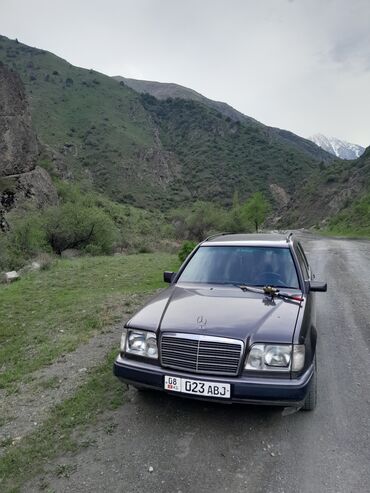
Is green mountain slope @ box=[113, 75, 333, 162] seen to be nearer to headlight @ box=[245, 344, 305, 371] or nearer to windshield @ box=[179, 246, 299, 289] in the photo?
windshield @ box=[179, 246, 299, 289]

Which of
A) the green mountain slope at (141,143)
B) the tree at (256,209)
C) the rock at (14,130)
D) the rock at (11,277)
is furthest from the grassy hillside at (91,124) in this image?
the rock at (11,277)

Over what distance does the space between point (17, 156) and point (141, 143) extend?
40170mm

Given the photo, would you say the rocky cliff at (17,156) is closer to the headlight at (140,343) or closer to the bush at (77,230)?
the bush at (77,230)

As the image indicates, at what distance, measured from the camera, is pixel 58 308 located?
8.45 metres

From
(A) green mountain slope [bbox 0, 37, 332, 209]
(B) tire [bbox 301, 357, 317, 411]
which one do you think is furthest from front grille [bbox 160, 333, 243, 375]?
(A) green mountain slope [bbox 0, 37, 332, 209]

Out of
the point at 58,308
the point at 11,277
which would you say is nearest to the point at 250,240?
the point at 58,308

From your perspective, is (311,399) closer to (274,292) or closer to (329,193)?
(274,292)

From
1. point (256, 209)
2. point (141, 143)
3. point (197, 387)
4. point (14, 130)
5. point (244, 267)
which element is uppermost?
point (141, 143)

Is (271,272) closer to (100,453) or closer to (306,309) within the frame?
(306,309)

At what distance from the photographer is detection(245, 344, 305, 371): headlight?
3305 mm

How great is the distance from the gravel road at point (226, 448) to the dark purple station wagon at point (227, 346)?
0.35 meters

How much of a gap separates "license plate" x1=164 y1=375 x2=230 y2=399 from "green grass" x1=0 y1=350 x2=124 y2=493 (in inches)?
30.8

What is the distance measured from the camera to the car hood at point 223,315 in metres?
3.41

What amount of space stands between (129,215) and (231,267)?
39.4 m
